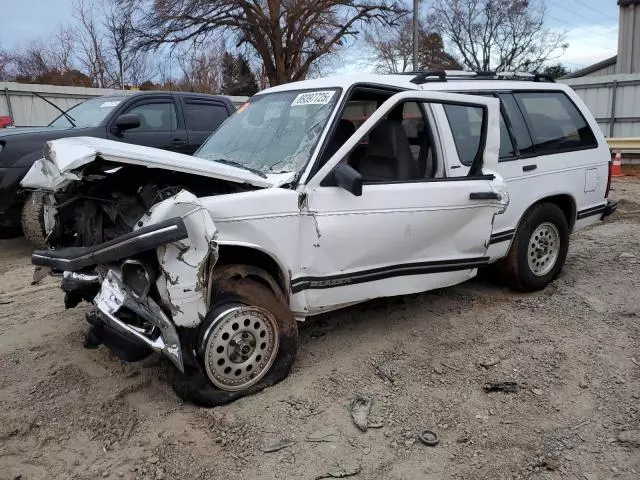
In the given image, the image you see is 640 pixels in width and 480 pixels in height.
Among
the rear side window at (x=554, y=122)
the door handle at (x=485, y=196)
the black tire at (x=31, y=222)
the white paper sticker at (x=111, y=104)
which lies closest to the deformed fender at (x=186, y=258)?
the door handle at (x=485, y=196)

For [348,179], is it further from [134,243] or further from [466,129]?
[466,129]

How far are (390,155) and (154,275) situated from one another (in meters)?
2.08

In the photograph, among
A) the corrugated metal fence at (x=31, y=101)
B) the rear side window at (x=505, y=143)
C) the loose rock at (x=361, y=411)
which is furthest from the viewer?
the corrugated metal fence at (x=31, y=101)

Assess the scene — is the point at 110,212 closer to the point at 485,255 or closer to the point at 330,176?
the point at 330,176

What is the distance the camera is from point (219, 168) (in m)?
3.16

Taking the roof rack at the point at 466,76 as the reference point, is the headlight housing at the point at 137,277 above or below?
below

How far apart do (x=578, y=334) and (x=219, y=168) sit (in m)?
2.85

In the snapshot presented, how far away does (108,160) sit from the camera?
2859 millimetres

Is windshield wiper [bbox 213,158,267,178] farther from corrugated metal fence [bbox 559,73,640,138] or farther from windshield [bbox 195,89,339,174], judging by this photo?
corrugated metal fence [bbox 559,73,640,138]

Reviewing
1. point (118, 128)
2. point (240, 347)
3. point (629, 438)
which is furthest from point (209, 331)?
point (118, 128)

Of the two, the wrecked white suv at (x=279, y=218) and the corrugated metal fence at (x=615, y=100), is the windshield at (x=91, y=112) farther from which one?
the corrugated metal fence at (x=615, y=100)

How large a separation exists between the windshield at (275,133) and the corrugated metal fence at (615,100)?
45.8ft

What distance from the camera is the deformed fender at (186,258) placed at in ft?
9.24

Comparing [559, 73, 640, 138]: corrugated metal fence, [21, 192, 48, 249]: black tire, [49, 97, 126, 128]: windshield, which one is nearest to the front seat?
[21, 192, 48, 249]: black tire
